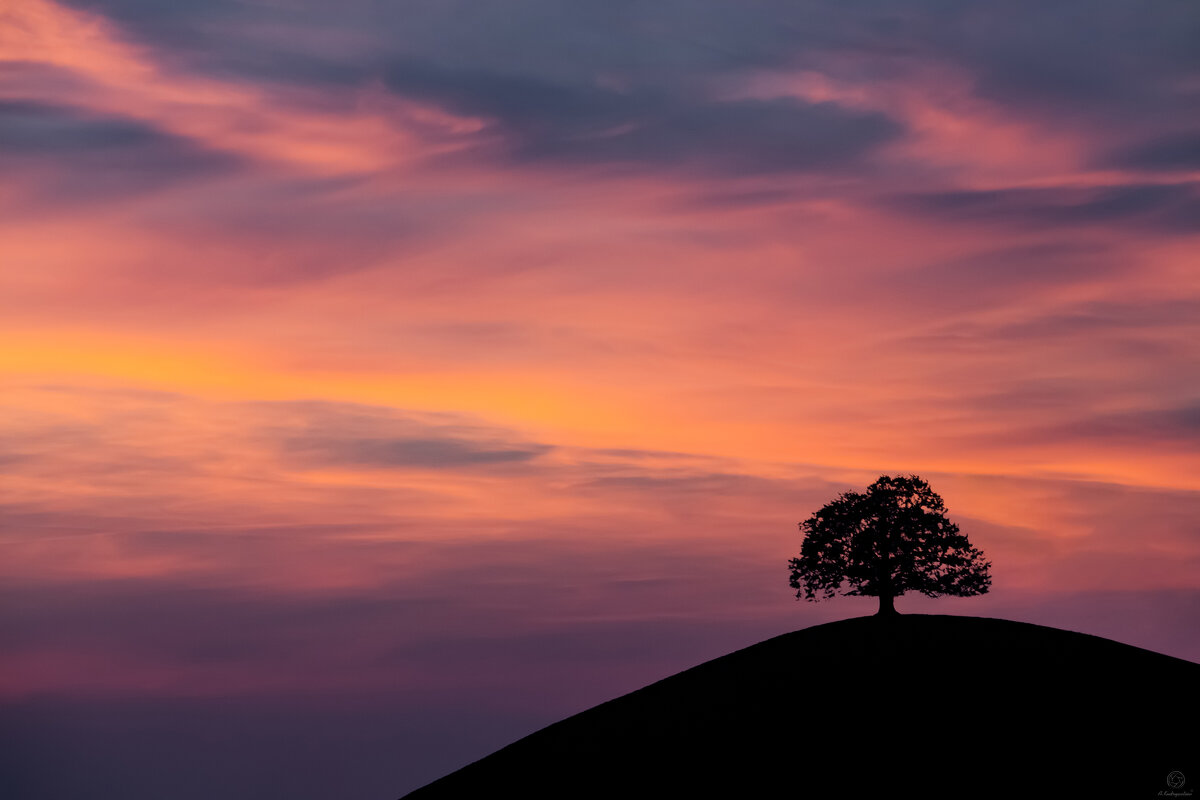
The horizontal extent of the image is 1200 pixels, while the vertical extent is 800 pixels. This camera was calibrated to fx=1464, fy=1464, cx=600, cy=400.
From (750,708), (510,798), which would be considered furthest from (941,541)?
(510,798)

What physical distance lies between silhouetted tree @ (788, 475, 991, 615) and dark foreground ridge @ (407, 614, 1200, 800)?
7.78 feet

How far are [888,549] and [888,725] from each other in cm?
1661

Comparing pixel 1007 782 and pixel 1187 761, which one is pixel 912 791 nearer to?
pixel 1007 782

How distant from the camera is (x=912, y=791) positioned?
228 feet

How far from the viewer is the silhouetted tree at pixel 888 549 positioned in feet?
301

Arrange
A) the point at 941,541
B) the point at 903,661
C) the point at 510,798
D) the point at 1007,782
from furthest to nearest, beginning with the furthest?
the point at 941,541 → the point at 903,661 → the point at 510,798 → the point at 1007,782

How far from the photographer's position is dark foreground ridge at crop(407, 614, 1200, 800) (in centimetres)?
7125

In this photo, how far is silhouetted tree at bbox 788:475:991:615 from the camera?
91750mm

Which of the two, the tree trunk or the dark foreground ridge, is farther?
the tree trunk

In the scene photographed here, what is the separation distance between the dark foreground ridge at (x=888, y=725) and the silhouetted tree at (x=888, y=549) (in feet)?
7.78

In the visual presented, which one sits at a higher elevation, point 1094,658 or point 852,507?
point 852,507

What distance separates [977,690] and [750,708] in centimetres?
1263

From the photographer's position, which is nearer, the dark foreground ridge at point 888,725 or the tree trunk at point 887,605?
the dark foreground ridge at point 888,725

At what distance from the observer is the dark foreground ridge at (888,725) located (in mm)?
71250
